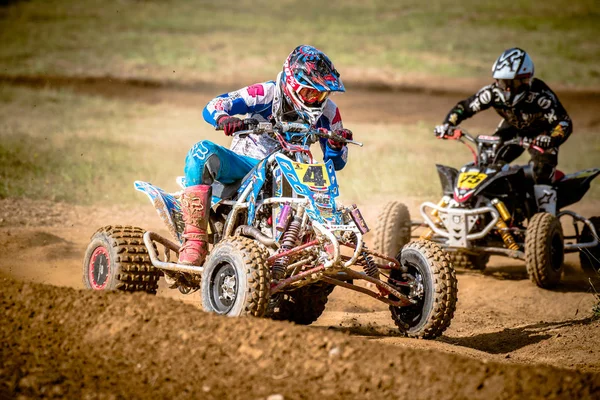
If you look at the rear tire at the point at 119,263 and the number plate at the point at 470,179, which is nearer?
the rear tire at the point at 119,263

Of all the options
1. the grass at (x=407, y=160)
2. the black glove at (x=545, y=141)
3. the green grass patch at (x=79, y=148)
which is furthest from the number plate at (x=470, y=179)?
the green grass patch at (x=79, y=148)

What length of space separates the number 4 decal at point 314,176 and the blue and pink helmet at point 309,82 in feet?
1.94

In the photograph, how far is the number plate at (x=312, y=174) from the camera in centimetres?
772

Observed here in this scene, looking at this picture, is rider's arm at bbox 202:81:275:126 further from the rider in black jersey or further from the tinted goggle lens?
the tinted goggle lens

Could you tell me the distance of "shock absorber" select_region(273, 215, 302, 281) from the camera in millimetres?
7500

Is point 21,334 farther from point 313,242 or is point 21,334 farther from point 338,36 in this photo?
point 338,36

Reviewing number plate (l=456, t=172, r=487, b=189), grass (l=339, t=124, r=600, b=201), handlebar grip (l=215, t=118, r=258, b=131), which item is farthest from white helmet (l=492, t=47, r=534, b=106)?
handlebar grip (l=215, t=118, r=258, b=131)

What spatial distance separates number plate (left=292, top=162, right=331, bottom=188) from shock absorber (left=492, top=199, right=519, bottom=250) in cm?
415

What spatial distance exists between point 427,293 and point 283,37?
3011 centimetres

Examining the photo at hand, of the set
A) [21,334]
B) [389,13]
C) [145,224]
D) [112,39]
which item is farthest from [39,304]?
[389,13]

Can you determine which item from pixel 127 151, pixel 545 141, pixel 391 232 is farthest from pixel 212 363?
pixel 127 151

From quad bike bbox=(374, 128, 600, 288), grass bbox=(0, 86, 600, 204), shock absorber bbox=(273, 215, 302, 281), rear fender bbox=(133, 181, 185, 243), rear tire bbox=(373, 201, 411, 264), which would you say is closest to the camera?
shock absorber bbox=(273, 215, 302, 281)

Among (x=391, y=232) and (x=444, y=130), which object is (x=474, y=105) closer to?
(x=444, y=130)

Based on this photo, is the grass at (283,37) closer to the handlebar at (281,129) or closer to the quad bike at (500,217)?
the quad bike at (500,217)
